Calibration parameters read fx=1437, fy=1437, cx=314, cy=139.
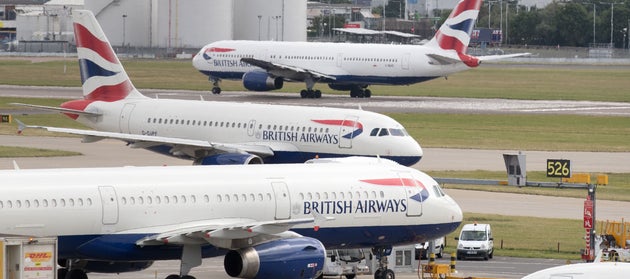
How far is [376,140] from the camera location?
62.4 m

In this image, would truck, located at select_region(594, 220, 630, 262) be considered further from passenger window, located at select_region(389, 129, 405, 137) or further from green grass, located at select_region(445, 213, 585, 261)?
passenger window, located at select_region(389, 129, 405, 137)

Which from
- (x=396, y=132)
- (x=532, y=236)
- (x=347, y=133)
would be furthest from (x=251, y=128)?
(x=532, y=236)

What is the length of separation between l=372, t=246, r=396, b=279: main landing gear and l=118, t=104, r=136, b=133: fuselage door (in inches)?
1189

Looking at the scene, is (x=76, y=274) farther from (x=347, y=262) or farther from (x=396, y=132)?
(x=396, y=132)

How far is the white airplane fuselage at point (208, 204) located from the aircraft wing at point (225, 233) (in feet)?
0.61

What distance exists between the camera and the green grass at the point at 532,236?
5109 cm

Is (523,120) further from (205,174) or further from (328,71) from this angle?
(205,174)

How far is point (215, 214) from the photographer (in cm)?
3769

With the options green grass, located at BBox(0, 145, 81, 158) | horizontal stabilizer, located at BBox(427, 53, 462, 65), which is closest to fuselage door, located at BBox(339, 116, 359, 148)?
green grass, located at BBox(0, 145, 81, 158)

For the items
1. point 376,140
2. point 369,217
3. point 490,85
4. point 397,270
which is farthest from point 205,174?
point 490,85

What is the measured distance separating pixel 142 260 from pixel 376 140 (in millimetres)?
26449

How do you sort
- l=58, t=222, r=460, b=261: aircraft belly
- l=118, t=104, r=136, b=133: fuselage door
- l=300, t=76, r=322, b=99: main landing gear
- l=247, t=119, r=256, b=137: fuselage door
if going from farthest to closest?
l=300, t=76, r=322, b=99: main landing gear → l=118, t=104, r=136, b=133: fuselage door → l=247, t=119, r=256, b=137: fuselage door → l=58, t=222, r=460, b=261: aircraft belly

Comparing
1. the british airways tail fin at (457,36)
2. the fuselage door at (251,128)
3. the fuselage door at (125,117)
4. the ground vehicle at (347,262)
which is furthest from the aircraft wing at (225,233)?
the british airways tail fin at (457,36)

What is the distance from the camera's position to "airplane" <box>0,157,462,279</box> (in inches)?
1398
